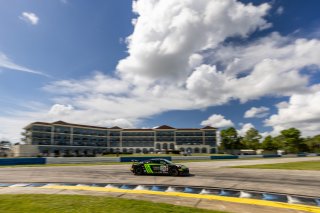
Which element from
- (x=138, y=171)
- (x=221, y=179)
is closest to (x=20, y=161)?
(x=138, y=171)

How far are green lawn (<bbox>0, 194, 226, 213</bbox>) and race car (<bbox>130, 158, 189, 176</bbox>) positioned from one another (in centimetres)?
882

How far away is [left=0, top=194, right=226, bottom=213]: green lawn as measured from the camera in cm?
774

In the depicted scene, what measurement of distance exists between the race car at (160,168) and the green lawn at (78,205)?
8.82 metres

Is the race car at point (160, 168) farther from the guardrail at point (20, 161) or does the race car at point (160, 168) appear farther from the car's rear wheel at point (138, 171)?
the guardrail at point (20, 161)

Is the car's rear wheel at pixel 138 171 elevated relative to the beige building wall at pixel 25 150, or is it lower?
lower

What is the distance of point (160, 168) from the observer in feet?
59.4

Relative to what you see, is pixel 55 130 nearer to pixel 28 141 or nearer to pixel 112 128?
pixel 28 141

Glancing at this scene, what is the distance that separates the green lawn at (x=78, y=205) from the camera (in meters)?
7.74

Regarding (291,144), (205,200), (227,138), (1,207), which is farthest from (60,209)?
(291,144)

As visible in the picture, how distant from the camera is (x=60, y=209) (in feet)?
25.8

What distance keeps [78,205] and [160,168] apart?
400 inches

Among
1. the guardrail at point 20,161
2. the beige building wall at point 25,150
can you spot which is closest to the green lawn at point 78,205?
the guardrail at point 20,161

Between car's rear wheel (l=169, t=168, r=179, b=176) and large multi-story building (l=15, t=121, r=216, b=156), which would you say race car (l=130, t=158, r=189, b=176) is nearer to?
car's rear wheel (l=169, t=168, r=179, b=176)

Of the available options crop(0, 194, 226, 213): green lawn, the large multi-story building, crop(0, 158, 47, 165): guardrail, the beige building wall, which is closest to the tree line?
the large multi-story building
